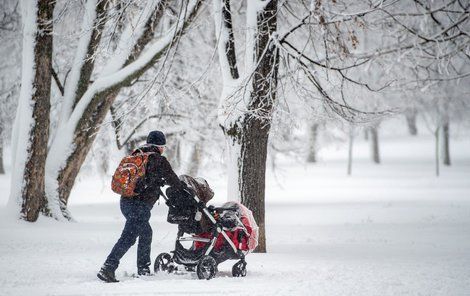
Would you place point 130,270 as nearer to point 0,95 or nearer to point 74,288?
point 74,288

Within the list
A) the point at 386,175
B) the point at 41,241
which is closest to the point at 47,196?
the point at 41,241

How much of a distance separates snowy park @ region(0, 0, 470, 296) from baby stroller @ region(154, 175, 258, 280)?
2cm

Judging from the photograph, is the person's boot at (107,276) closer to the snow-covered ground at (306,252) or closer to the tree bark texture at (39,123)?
the snow-covered ground at (306,252)

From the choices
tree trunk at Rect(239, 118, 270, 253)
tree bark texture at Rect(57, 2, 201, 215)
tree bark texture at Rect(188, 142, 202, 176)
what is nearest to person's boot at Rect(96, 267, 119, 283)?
tree trunk at Rect(239, 118, 270, 253)

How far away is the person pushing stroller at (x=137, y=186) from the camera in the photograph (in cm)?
602

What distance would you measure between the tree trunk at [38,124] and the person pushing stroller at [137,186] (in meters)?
5.25

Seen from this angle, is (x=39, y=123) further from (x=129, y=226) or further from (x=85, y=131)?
(x=129, y=226)

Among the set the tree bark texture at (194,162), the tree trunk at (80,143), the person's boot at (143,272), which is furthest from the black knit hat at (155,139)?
the tree bark texture at (194,162)

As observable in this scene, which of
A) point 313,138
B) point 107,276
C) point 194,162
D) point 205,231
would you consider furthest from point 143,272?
point 313,138

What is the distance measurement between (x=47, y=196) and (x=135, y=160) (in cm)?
595

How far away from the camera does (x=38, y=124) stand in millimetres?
10781

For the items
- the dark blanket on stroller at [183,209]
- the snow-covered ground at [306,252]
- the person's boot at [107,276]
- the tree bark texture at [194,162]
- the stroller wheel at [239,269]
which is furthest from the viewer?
the tree bark texture at [194,162]

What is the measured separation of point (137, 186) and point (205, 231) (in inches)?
40.2

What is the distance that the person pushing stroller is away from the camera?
6016 mm
